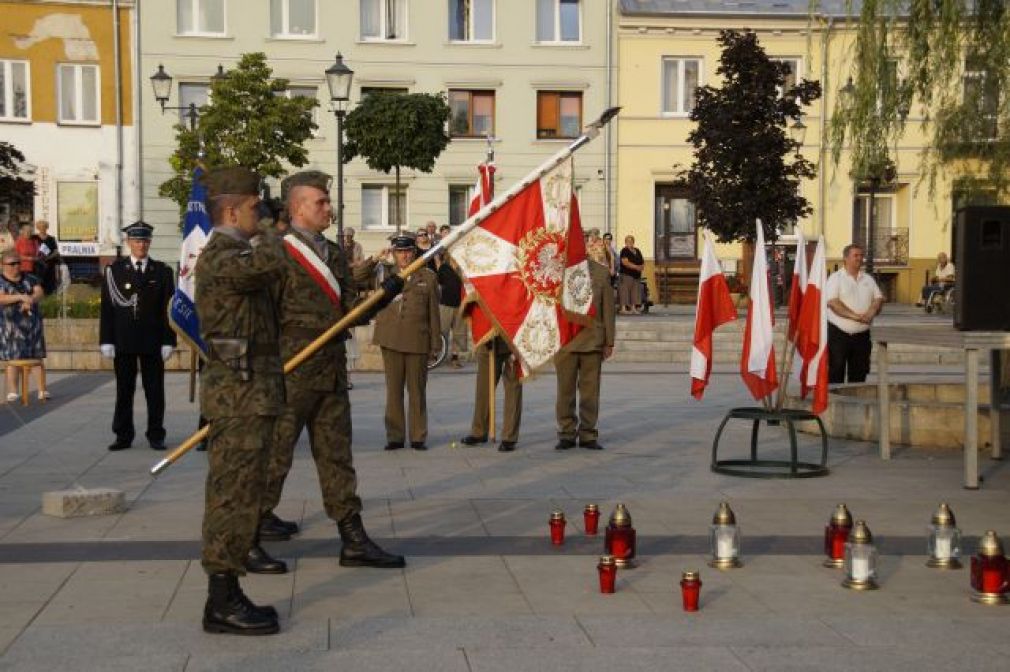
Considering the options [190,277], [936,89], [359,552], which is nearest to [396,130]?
[936,89]

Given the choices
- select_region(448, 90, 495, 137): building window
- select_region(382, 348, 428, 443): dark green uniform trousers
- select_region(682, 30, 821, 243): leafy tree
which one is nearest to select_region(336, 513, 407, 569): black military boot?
select_region(382, 348, 428, 443): dark green uniform trousers

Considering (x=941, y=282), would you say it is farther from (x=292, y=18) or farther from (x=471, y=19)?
(x=292, y=18)

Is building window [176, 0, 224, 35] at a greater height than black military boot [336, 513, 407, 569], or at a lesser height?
greater

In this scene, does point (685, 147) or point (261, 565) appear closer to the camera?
point (261, 565)

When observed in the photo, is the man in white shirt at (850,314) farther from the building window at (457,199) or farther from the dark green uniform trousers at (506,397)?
the building window at (457,199)

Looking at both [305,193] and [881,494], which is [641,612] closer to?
[305,193]

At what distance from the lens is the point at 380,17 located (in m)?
44.1

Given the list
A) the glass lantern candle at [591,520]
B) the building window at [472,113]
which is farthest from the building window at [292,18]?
the glass lantern candle at [591,520]

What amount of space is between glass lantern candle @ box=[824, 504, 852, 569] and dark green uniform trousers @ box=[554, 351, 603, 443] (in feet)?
17.8

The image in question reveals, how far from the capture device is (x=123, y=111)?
4294 centimetres

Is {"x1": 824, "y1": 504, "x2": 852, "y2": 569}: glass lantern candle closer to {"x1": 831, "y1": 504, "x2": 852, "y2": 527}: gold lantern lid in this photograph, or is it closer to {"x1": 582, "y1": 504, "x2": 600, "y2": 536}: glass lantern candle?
{"x1": 831, "y1": 504, "x2": 852, "y2": 527}: gold lantern lid

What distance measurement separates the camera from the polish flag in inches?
449

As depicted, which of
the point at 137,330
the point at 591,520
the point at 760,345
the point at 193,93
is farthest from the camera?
the point at 193,93

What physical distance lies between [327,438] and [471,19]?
38.3 m
